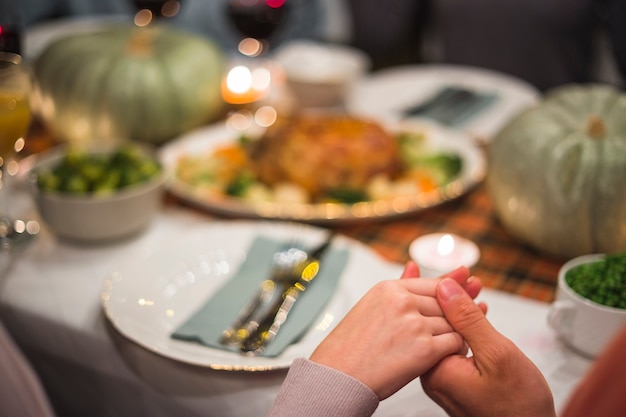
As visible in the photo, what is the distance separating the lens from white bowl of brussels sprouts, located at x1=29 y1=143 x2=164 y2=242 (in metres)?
1.31

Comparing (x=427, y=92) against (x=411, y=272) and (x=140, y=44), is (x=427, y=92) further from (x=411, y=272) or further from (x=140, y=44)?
(x=411, y=272)

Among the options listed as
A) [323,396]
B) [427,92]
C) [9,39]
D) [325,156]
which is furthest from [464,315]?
[427,92]

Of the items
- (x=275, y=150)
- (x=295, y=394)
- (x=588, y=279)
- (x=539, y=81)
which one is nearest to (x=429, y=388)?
(x=295, y=394)

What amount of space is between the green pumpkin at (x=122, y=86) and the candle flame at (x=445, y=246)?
1013 mm

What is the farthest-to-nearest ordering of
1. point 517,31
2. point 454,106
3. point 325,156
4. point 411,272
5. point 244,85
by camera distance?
1. point 517,31
2. point 244,85
3. point 454,106
4. point 325,156
5. point 411,272

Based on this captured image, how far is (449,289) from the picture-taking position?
2.92 ft

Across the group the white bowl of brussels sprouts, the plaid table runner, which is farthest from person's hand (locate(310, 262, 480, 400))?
the white bowl of brussels sprouts

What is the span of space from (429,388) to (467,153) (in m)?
0.94

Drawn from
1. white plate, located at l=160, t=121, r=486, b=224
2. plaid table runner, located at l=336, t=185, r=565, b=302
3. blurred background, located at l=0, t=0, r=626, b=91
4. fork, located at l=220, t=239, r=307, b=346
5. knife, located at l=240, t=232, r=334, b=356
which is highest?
knife, located at l=240, t=232, r=334, b=356

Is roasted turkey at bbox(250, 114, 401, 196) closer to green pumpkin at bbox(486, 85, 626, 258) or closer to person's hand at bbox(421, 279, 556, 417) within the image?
green pumpkin at bbox(486, 85, 626, 258)

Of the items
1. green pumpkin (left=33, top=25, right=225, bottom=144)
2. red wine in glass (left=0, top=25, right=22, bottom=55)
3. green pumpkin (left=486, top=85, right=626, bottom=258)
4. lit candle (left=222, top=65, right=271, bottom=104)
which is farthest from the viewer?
lit candle (left=222, top=65, right=271, bottom=104)

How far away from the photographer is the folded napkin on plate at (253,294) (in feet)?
3.40

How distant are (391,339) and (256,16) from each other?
1198mm

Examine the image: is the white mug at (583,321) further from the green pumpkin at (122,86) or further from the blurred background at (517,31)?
the blurred background at (517,31)
